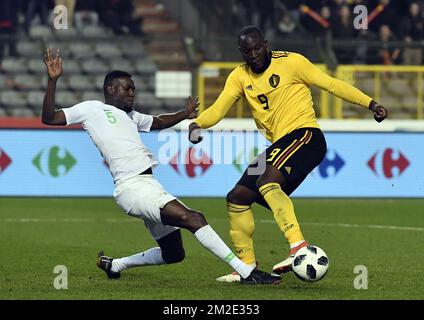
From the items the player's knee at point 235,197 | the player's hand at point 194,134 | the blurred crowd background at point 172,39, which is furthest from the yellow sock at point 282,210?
the blurred crowd background at point 172,39

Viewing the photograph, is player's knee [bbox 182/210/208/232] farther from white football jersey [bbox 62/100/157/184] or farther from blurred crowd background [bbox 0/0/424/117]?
blurred crowd background [bbox 0/0/424/117]

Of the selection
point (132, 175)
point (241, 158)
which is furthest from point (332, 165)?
point (132, 175)

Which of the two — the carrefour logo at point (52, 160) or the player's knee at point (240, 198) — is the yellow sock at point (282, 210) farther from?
the carrefour logo at point (52, 160)

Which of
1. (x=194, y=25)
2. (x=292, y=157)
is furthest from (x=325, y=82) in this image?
(x=194, y=25)

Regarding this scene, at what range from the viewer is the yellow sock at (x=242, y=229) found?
1034 cm

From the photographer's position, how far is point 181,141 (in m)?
19.7

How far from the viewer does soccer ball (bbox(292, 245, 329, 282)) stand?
935 cm

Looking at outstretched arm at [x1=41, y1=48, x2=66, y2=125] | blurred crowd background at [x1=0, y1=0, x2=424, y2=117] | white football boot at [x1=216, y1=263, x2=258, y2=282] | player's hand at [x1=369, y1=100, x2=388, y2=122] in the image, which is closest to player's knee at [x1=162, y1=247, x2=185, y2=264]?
white football boot at [x1=216, y1=263, x2=258, y2=282]

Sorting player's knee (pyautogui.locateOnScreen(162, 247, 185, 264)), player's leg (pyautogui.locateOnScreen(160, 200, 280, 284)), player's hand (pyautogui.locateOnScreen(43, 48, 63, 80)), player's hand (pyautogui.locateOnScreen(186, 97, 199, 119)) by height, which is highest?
player's hand (pyautogui.locateOnScreen(43, 48, 63, 80))

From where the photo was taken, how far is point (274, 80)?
407 inches

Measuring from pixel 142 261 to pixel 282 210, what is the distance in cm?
144

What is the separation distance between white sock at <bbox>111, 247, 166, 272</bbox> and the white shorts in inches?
15.0

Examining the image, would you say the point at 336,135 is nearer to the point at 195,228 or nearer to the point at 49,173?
the point at 49,173
